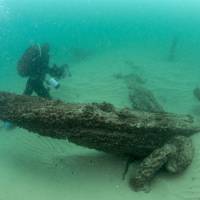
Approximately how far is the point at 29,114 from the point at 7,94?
4.16 feet

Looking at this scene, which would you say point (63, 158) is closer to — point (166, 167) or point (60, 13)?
point (166, 167)

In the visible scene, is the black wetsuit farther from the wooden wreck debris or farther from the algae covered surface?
the wooden wreck debris

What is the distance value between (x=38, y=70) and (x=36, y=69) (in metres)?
0.09

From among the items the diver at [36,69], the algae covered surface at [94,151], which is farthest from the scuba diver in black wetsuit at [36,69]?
the algae covered surface at [94,151]

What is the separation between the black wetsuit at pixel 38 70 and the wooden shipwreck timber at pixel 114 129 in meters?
4.27

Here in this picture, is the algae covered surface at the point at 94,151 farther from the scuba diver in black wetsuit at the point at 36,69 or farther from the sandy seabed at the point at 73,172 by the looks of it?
the scuba diver in black wetsuit at the point at 36,69

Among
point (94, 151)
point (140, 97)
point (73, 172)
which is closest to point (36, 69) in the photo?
point (140, 97)

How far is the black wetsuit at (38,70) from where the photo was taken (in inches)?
424

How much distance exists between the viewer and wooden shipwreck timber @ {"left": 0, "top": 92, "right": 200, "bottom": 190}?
20.1 feet

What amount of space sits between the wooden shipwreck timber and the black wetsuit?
4.27m

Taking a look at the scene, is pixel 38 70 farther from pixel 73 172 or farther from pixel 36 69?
pixel 73 172


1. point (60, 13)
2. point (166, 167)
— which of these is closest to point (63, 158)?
point (166, 167)

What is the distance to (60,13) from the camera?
83.4 metres

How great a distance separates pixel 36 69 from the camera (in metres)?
11.0
